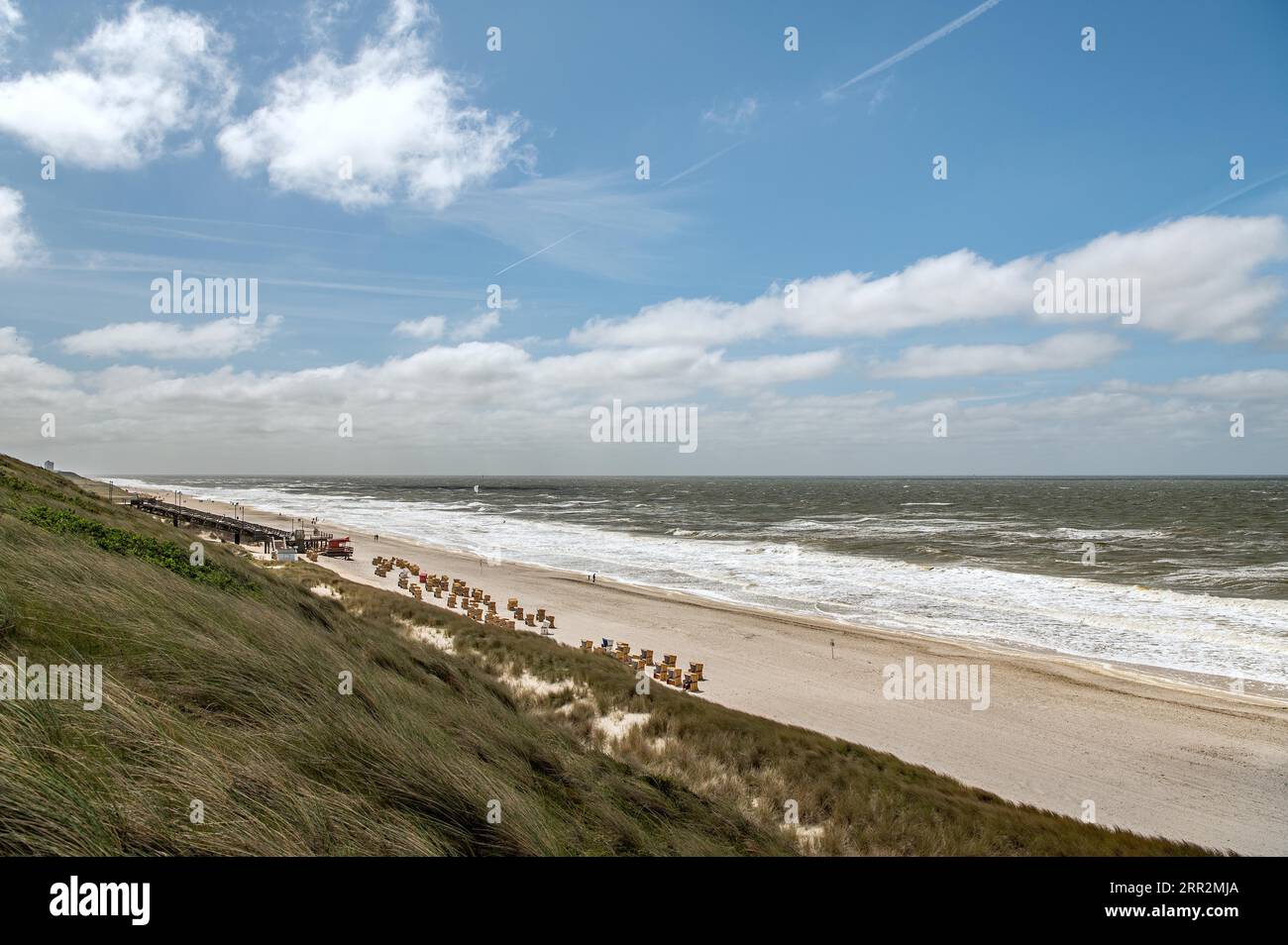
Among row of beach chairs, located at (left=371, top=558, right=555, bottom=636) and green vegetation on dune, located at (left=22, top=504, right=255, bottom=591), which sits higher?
green vegetation on dune, located at (left=22, top=504, right=255, bottom=591)

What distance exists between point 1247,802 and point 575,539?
4727 centimetres

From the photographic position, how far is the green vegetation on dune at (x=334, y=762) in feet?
10.3

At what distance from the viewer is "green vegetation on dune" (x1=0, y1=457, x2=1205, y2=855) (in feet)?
10.3

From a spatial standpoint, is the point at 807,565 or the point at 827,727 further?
the point at 807,565

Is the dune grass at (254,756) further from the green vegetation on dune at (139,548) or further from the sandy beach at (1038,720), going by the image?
the sandy beach at (1038,720)

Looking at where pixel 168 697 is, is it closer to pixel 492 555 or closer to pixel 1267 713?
pixel 1267 713

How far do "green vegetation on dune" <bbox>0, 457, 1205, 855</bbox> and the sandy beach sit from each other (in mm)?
2322

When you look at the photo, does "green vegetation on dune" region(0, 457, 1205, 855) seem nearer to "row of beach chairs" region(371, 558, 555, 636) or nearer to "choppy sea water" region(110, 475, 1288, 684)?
"row of beach chairs" region(371, 558, 555, 636)

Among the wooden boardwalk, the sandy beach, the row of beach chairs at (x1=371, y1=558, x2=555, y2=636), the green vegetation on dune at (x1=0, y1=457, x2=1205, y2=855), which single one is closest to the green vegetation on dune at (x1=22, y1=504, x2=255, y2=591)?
the green vegetation on dune at (x1=0, y1=457, x2=1205, y2=855)

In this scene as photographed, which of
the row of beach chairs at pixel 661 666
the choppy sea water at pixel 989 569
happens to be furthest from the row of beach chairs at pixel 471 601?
the choppy sea water at pixel 989 569

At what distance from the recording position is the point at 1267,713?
14875 millimetres

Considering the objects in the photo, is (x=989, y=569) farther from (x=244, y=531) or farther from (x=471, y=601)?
(x=244, y=531)
